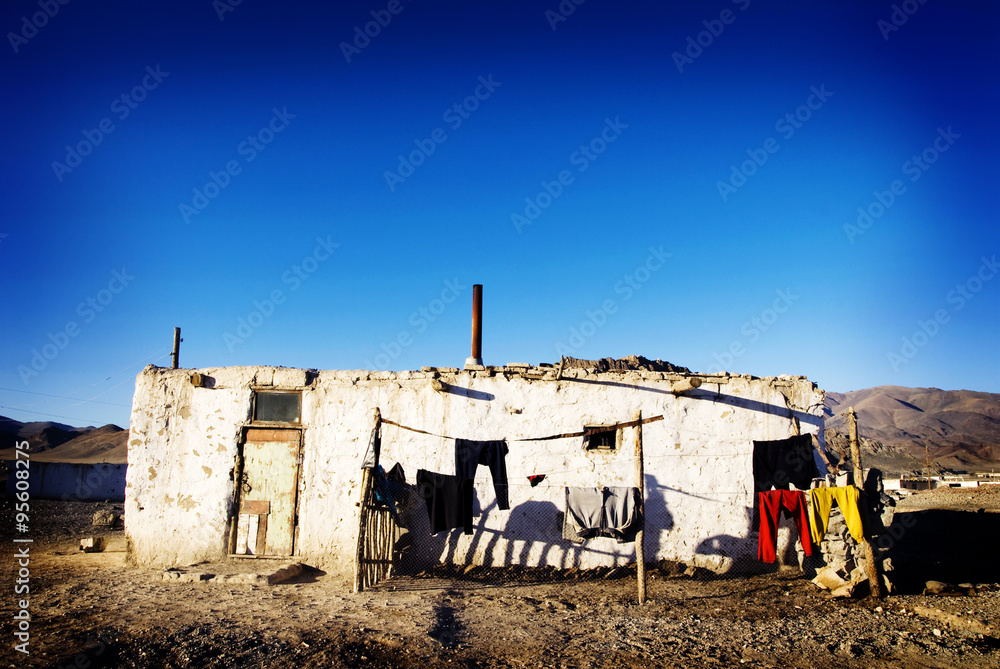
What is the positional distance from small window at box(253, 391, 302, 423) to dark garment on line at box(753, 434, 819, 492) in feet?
28.5

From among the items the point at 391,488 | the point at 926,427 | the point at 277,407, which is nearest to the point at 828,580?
the point at 391,488

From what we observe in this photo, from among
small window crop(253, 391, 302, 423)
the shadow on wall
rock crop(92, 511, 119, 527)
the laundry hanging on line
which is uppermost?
small window crop(253, 391, 302, 423)

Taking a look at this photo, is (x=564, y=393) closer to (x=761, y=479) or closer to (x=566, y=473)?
(x=566, y=473)

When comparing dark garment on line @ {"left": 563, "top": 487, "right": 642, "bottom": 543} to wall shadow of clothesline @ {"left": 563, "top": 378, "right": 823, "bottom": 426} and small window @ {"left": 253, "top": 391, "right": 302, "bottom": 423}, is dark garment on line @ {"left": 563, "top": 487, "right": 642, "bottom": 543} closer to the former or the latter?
wall shadow of clothesline @ {"left": 563, "top": 378, "right": 823, "bottom": 426}

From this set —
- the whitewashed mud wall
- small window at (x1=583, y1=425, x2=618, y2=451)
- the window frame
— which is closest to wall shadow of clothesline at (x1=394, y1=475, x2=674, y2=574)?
the whitewashed mud wall

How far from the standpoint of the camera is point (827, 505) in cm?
956

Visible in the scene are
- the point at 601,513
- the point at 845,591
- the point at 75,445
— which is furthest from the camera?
the point at 75,445

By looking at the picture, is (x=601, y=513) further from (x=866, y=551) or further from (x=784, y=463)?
(x=866, y=551)

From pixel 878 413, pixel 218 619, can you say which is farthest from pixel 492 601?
pixel 878 413

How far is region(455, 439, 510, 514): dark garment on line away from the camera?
10320 mm

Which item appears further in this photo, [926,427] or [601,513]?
[926,427]

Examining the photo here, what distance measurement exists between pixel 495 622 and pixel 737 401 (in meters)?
6.21

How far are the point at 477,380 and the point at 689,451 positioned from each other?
167 inches

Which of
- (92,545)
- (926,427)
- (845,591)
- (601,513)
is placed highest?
(926,427)
